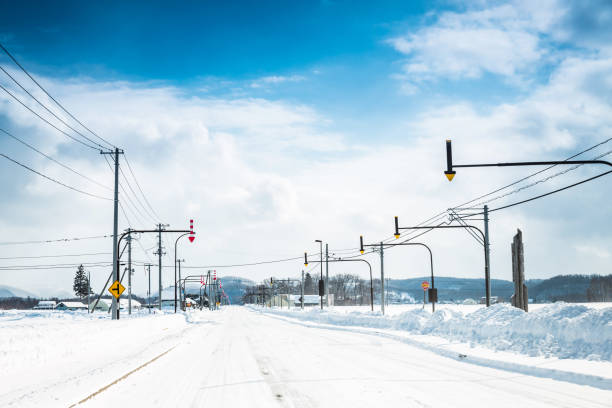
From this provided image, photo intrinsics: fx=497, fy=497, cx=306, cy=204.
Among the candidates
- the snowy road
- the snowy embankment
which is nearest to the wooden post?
the snowy road

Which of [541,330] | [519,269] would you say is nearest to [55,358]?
[541,330]

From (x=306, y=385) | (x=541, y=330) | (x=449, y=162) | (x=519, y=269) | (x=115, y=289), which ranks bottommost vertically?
(x=306, y=385)

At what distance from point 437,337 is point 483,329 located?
3224 mm

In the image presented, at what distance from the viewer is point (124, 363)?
14680 mm

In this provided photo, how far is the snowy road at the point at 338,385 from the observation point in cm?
817

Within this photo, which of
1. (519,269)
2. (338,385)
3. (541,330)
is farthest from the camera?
(519,269)

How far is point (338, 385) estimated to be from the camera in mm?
9727

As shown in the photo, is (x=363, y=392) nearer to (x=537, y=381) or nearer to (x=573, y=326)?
(x=537, y=381)

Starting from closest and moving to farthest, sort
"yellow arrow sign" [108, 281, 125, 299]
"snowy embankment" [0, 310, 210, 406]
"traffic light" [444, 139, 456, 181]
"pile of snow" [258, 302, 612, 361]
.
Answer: "snowy embankment" [0, 310, 210, 406] → "pile of snow" [258, 302, 612, 361] → "traffic light" [444, 139, 456, 181] → "yellow arrow sign" [108, 281, 125, 299]

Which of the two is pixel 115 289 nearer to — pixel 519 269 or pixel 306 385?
pixel 519 269

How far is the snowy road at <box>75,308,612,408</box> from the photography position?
8.17 metres

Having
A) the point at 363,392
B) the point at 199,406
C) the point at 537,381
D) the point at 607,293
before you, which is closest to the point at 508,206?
the point at 537,381

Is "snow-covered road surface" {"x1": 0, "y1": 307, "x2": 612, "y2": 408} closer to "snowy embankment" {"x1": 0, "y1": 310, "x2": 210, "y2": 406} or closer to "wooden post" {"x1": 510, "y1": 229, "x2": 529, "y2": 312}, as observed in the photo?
"snowy embankment" {"x1": 0, "y1": 310, "x2": 210, "y2": 406}

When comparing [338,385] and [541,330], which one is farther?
[541,330]
